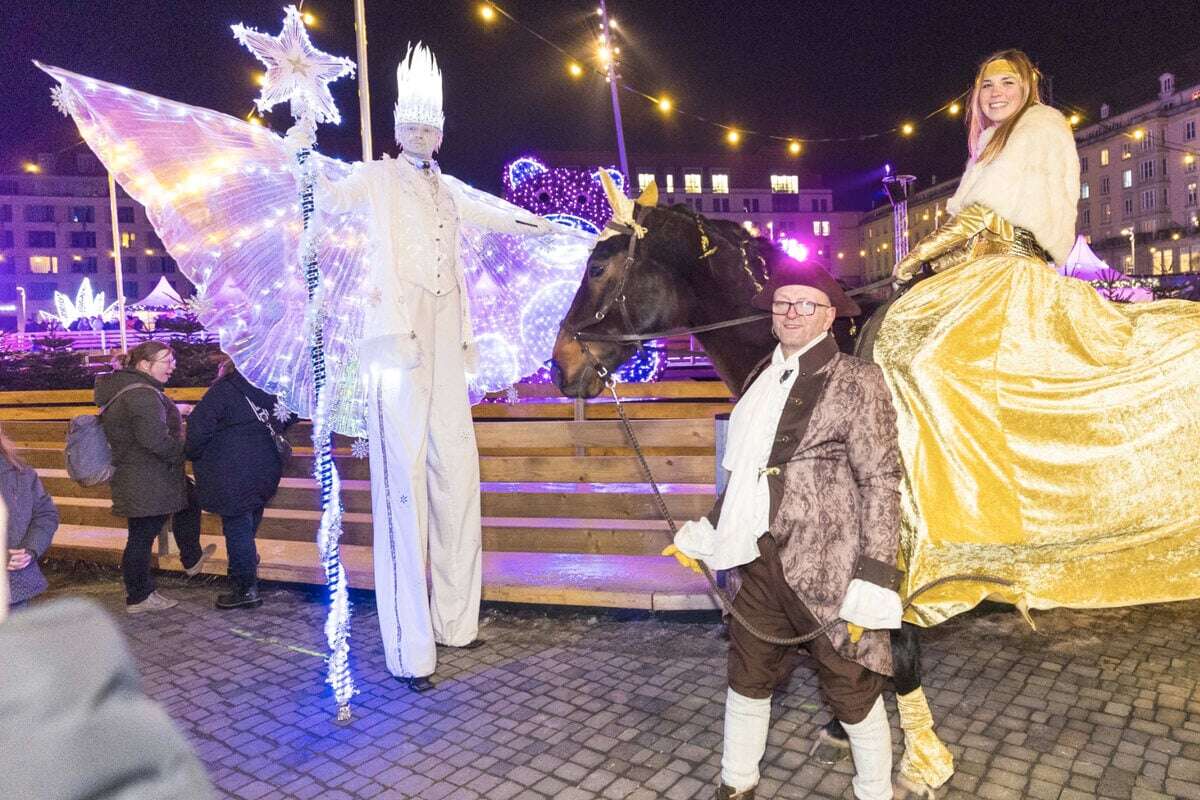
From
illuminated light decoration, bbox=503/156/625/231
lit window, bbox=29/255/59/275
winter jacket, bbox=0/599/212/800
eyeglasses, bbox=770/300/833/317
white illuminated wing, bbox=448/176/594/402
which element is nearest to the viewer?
winter jacket, bbox=0/599/212/800

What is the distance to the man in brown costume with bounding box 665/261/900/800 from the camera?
2.80m

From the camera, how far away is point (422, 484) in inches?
179

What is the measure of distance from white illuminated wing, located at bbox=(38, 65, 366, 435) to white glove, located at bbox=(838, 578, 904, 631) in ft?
10.9

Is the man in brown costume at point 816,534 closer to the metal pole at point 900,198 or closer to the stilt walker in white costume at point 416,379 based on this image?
the stilt walker in white costume at point 416,379

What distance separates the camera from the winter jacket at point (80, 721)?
695 mm

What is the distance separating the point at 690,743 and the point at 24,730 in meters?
3.52

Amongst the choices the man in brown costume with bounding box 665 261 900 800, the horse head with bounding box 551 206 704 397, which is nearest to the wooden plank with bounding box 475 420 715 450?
the horse head with bounding box 551 206 704 397

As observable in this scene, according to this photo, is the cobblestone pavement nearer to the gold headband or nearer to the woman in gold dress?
the woman in gold dress

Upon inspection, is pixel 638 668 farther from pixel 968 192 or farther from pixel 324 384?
pixel 968 192

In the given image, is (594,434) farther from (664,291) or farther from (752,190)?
(752,190)

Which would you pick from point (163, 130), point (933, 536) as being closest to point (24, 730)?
point (933, 536)

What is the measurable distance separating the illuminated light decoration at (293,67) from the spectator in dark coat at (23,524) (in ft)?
7.20

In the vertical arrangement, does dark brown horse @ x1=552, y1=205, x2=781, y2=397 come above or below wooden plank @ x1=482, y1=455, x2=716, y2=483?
above

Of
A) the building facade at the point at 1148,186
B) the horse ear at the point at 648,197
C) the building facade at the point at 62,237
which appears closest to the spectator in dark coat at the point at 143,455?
the horse ear at the point at 648,197
